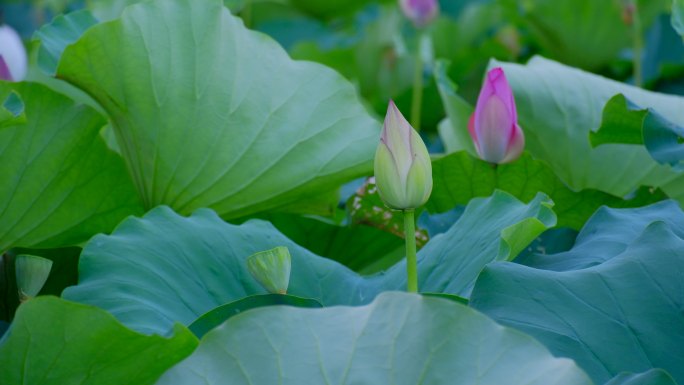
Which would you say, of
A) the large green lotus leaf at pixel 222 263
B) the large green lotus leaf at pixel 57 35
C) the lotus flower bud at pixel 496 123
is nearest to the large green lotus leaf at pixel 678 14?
the lotus flower bud at pixel 496 123

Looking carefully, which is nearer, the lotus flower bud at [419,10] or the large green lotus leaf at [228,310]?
the large green lotus leaf at [228,310]

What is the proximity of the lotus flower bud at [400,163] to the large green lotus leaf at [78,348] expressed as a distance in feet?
0.64

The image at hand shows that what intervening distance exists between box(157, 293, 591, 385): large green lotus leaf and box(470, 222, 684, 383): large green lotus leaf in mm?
111

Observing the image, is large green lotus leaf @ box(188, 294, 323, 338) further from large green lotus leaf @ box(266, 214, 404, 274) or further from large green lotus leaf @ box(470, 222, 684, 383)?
large green lotus leaf @ box(266, 214, 404, 274)

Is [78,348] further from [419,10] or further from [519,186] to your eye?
[419,10]

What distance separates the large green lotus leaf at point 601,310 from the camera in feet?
2.49

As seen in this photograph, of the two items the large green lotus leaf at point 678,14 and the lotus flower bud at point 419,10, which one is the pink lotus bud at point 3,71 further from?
the lotus flower bud at point 419,10

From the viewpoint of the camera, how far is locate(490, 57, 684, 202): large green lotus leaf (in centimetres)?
136

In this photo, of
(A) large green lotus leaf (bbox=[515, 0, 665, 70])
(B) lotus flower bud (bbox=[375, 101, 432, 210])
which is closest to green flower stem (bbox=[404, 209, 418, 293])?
(B) lotus flower bud (bbox=[375, 101, 432, 210])

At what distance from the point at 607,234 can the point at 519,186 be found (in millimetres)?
302

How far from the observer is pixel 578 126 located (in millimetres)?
1379

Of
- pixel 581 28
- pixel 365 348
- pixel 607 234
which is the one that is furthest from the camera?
pixel 581 28

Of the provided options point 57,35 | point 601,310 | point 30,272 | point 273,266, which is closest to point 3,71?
point 57,35

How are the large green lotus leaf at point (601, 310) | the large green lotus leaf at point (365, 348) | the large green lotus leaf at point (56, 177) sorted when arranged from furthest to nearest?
the large green lotus leaf at point (56, 177), the large green lotus leaf at point (601, 310), the large green lotus leaf at point (365, 348)
